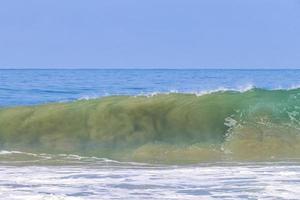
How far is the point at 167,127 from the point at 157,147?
1365 mm

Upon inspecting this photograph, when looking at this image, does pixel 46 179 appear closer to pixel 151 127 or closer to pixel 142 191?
pixel 142 191

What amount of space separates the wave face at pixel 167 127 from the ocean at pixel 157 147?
19mm

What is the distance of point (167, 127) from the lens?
13852 millimetres

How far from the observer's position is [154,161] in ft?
36.9

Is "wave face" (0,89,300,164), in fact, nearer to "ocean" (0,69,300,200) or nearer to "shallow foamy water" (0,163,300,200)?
"ocean" (0,69,300,200)

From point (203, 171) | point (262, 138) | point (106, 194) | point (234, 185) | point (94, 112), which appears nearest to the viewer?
point (106, 194)

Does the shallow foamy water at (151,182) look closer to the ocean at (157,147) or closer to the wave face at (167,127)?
the ocean at (157,147)

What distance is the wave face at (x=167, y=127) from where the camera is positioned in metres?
12.1

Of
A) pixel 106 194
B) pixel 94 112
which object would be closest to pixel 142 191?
pixel 106 194

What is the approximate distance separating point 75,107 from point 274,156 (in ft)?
16.9

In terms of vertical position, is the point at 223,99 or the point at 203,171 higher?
the point at 223,99

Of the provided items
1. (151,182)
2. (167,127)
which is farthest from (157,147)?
(151,182)

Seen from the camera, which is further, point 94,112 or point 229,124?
point 94,112

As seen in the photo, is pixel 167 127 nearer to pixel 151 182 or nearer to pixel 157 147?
pixel 157 147
